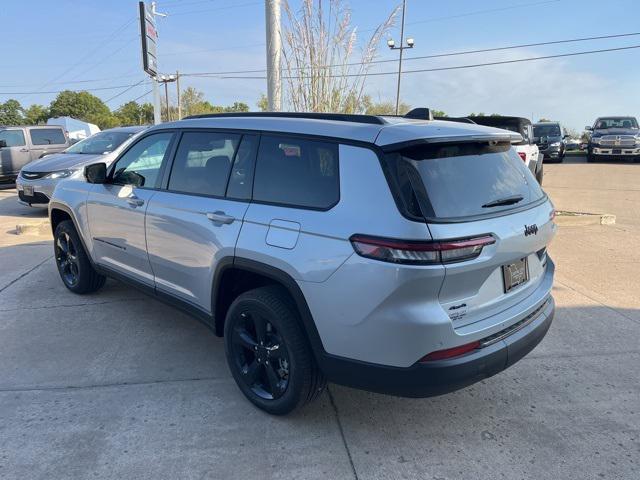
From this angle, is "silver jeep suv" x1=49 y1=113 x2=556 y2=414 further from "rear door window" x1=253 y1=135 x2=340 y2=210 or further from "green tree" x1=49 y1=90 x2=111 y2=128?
"green tree" x1=49 y1=90 x2=111 y2=128

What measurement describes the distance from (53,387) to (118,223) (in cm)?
135

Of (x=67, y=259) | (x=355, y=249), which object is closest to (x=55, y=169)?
(x=67, y=259)

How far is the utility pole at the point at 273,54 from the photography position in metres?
6.56

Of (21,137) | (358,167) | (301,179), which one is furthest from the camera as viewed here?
(21,137)

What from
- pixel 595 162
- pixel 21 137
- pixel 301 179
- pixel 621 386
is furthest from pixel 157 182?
pixel 595 162

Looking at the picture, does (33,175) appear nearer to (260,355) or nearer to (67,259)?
(67,259)

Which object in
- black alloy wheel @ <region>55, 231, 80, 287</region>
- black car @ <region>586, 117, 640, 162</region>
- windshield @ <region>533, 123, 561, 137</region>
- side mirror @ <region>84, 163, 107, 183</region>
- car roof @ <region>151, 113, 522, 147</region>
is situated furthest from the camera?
windshield @ <region>533, 123, 561, 137</region>

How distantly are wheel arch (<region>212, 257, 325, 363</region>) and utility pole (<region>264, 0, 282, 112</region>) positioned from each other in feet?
13.1

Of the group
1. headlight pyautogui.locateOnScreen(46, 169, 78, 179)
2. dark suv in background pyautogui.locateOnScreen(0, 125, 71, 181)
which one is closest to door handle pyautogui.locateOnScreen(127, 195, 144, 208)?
headlight pyautogui.locateOnScreen(46, 169, 78, 179)

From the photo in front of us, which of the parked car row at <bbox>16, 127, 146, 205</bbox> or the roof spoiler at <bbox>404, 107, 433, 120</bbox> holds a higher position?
the roof spoiler at <bbox>404, 107, 433, 120</bbox>

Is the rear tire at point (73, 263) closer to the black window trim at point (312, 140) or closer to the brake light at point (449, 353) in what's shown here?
the black window trim at point (312, 140)

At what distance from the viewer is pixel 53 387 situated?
336 cm

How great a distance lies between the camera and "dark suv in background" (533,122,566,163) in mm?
20781

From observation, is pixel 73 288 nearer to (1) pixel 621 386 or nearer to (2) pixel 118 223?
(2) pixel 118 223
